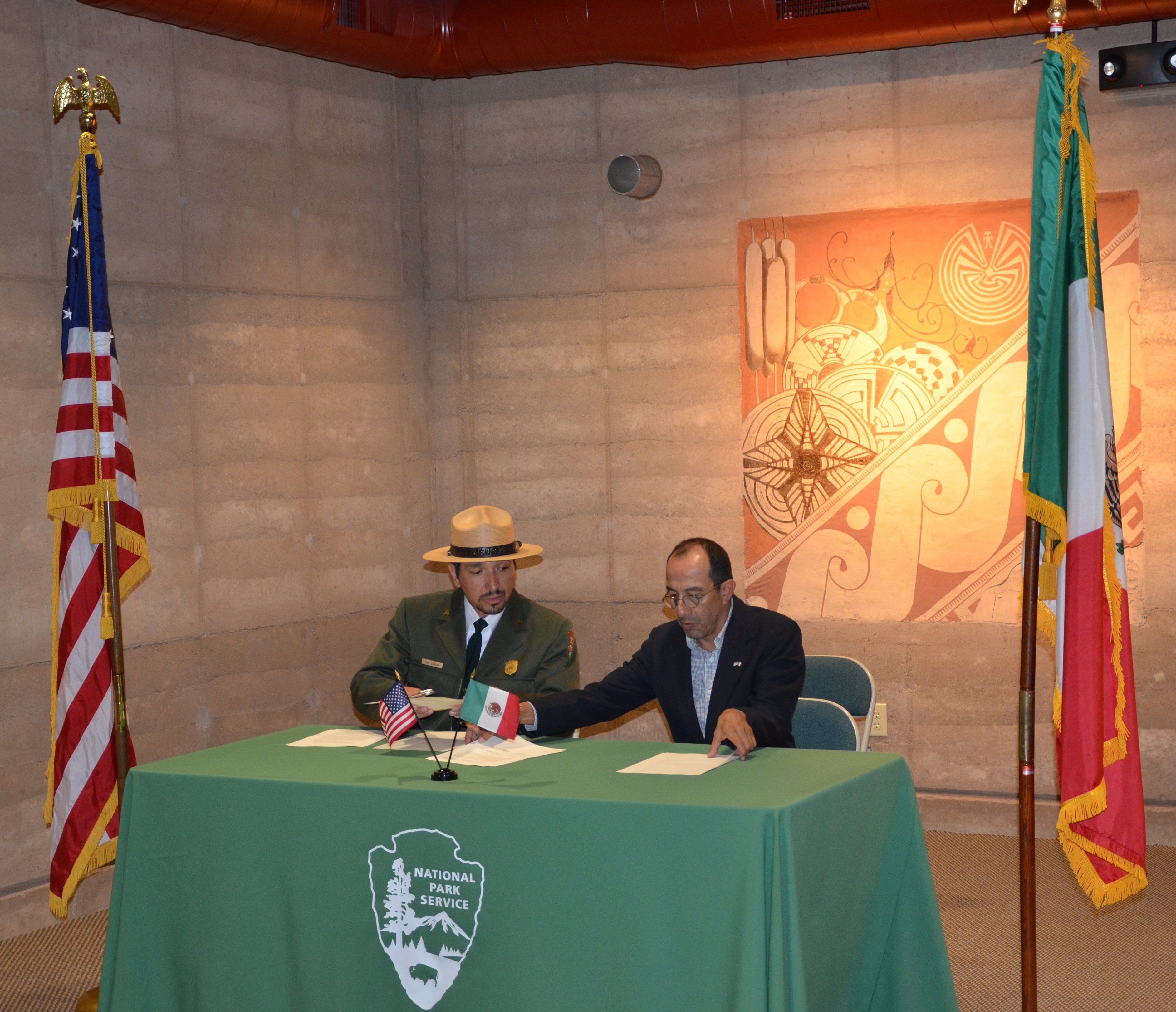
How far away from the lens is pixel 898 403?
6.10m

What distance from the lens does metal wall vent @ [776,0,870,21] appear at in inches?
222

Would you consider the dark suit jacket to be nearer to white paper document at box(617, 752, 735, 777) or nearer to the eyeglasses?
the eyeglasses

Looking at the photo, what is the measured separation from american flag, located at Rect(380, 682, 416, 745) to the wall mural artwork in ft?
9.50

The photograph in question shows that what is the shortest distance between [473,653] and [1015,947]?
2114 mm

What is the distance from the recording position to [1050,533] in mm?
3297

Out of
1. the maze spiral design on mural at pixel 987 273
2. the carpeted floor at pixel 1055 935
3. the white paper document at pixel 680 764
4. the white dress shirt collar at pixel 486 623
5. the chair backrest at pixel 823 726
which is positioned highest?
the maze spiral design on mural at pixel 987 273

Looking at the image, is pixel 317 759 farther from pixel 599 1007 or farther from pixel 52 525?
pixel 52 525

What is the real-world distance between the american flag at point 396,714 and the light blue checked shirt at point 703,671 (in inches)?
34.8

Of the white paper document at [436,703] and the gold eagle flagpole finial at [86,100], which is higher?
the gold eagle flagpole finial at [86,100]

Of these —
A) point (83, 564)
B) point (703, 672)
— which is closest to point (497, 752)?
point (703, 672)

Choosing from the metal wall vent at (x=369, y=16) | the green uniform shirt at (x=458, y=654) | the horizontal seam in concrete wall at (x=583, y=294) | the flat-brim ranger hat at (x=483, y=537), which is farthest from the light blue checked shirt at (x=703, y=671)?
the metal wall vent at (x=369, y=16)

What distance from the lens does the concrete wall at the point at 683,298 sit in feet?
19.1

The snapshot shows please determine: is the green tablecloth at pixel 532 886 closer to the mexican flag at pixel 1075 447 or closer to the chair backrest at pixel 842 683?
the mexican flag at pixel 1075 447

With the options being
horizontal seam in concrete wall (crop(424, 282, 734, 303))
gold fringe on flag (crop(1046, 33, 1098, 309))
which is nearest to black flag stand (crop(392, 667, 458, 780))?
gold fringe on flag (crop(1046, 33, 1098, 309))
